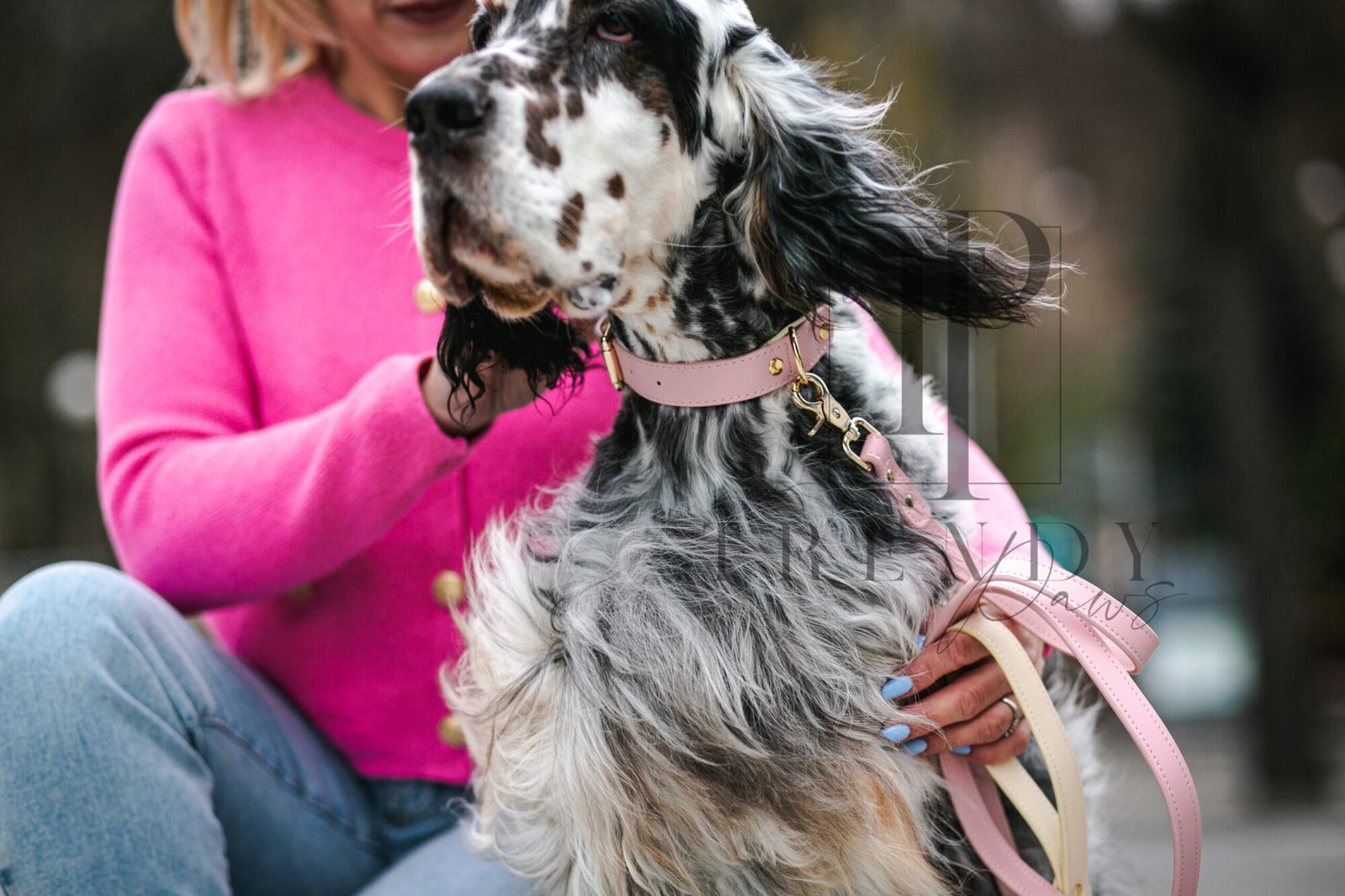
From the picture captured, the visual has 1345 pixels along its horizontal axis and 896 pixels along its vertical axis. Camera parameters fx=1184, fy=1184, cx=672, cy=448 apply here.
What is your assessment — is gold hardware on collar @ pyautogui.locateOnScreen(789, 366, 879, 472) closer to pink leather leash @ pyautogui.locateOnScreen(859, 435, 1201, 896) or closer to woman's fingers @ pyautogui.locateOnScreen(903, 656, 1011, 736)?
pink leather leash @ pyautogui.locateOnScreen(859, 435, 1201, 896)

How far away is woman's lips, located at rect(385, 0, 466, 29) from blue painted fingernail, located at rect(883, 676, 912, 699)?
1.32m

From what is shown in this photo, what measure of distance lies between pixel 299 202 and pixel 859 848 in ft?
4.61

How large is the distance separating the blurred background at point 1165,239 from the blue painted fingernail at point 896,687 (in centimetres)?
381

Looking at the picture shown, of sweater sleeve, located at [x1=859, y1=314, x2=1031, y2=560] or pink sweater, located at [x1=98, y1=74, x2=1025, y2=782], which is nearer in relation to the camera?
sweater sleeve, located at [x1=859, y1=314, x2=1031, y2=560]

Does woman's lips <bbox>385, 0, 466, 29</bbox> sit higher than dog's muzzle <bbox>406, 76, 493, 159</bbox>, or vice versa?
Result: woman's lips <bbox>385, 0, 466, 29</bbox>

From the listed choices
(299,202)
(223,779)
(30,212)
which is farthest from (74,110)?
(223,779)

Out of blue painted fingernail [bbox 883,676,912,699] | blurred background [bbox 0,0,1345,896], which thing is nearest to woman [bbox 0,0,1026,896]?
blue painted fingernail [bbox 883,676,912,699]

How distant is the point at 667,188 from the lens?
4.63ft

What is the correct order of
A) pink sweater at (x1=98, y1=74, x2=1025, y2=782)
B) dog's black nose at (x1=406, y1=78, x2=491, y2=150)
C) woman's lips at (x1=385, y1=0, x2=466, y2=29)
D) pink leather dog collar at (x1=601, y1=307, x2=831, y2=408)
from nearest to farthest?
dog's black nose at (x1=406, y1=78, x2=491, y2=150) → pink leather dog collar at (x1=601, y1=307, x2=831, y2=408) → pink sweater at (x1=98, y1=74, x2=1025, y2=782) → woman's lips at (x1=385, y1=0, x2=466, y2=29)

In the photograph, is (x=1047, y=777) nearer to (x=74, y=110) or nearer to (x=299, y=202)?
(x=299, y=202)

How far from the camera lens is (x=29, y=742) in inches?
59.6

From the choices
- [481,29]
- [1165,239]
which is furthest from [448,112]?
[1165,239]

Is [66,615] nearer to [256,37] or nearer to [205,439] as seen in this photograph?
[205,439]

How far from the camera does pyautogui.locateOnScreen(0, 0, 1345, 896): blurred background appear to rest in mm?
6797
